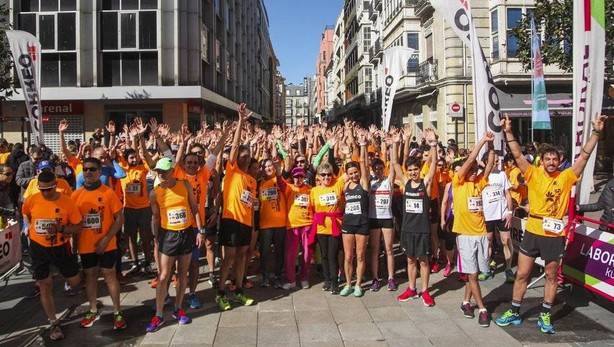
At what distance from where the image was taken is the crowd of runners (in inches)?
220

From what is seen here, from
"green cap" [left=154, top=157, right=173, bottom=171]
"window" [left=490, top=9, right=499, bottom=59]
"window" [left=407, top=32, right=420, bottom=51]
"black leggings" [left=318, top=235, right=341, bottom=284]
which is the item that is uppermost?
"window" [left=407, top=32, right=420, bottom=51]

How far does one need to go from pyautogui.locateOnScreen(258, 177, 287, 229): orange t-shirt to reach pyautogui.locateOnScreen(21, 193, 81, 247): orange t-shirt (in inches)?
98.6

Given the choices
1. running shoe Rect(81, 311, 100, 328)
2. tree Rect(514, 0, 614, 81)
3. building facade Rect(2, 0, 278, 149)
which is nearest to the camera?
running shoe Rect(81, 311, 100, 328)

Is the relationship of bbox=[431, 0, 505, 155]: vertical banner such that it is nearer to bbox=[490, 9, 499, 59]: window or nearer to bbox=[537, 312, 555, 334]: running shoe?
bbox=[537, 312, 555, 334]: running shoe

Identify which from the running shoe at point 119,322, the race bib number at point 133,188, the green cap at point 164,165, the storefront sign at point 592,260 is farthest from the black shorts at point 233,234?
the storefront sign at point 592,260

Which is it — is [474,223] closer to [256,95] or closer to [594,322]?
[594,322]

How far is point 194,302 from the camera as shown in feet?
21.0

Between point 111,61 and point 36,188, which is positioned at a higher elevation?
point 111,61

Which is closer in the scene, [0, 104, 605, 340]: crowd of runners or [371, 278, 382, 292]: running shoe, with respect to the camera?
[0, 104, 605, 340]: crowd of runners

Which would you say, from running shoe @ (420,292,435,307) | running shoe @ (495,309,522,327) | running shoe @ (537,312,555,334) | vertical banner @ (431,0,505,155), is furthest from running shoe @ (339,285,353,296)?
vertical banner @ (431,0,505,155)

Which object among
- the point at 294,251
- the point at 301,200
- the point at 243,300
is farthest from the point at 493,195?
the point at 243,300

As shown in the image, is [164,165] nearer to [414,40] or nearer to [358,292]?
[358,292]

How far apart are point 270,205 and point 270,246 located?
0.64 meters

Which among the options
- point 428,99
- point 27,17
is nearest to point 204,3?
point 27,17
